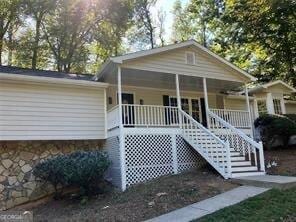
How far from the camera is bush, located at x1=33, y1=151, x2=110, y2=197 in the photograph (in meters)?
9.98

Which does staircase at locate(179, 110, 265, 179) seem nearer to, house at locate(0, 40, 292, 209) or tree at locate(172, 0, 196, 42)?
house at locate(0, 40, 292, 209)

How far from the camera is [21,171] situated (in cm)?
1130

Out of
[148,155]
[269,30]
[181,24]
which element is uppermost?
[181,24]

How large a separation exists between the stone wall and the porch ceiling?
13.0 feet

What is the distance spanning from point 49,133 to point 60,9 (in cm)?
1607

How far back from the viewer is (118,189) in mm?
11406

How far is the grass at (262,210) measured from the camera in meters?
6.89

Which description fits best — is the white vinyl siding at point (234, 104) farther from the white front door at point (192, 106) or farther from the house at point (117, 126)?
the house at point (117, 126)

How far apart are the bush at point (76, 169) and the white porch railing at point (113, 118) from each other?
1674mm

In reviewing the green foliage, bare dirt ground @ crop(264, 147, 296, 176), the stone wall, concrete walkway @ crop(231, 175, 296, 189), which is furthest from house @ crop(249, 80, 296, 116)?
the stone wall

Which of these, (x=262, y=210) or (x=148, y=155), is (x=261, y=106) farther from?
(x=262, y=210)

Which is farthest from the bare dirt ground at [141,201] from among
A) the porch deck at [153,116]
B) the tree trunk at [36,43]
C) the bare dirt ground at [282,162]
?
the tree trunk at [36,43]

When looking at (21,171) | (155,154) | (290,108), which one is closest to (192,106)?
(155,154)

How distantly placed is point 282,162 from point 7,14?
69.7ft
